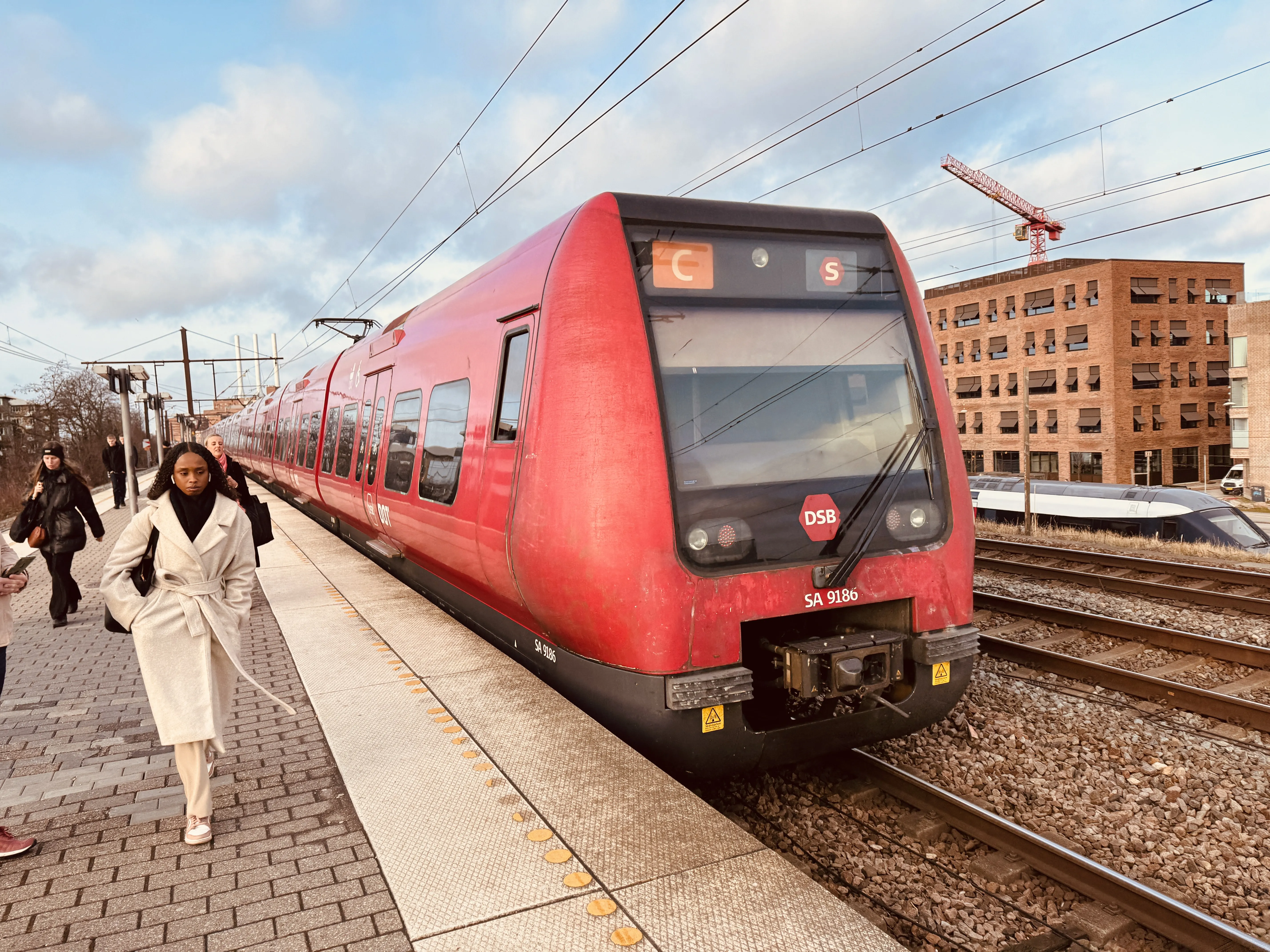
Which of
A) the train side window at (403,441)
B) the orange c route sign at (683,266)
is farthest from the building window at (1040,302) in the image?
the orange c route sign at (683,266)

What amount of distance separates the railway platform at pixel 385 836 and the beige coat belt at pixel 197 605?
0.69 m

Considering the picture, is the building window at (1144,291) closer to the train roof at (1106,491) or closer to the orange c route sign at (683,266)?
the train roof at (1106,491)

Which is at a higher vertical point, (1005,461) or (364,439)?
(364,439)

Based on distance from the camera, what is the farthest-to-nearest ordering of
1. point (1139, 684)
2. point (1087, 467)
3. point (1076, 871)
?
point (1087, 467) → point (1139, 684) → point (1076, 871)

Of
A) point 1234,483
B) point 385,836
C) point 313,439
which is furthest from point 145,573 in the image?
point 1234,483

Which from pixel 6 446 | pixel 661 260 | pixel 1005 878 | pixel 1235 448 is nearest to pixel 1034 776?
pixel 1005 878

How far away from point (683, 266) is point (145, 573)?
2815 mm

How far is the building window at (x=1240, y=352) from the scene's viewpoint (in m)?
47.3

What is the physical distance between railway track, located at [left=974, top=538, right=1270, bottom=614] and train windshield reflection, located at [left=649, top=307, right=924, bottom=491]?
239 inches

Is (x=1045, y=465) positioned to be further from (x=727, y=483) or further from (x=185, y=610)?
(x=185, y=610)

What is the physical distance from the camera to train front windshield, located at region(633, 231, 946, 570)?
12.9 feet

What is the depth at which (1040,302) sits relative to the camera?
55.3 metres

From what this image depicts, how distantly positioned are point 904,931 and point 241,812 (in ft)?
9.49

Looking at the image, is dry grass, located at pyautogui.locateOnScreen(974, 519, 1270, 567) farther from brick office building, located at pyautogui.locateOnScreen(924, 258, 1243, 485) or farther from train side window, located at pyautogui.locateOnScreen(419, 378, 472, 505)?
brick office building, located at pyautogui.locateOnScreen(924, 258, 1243, 485)
